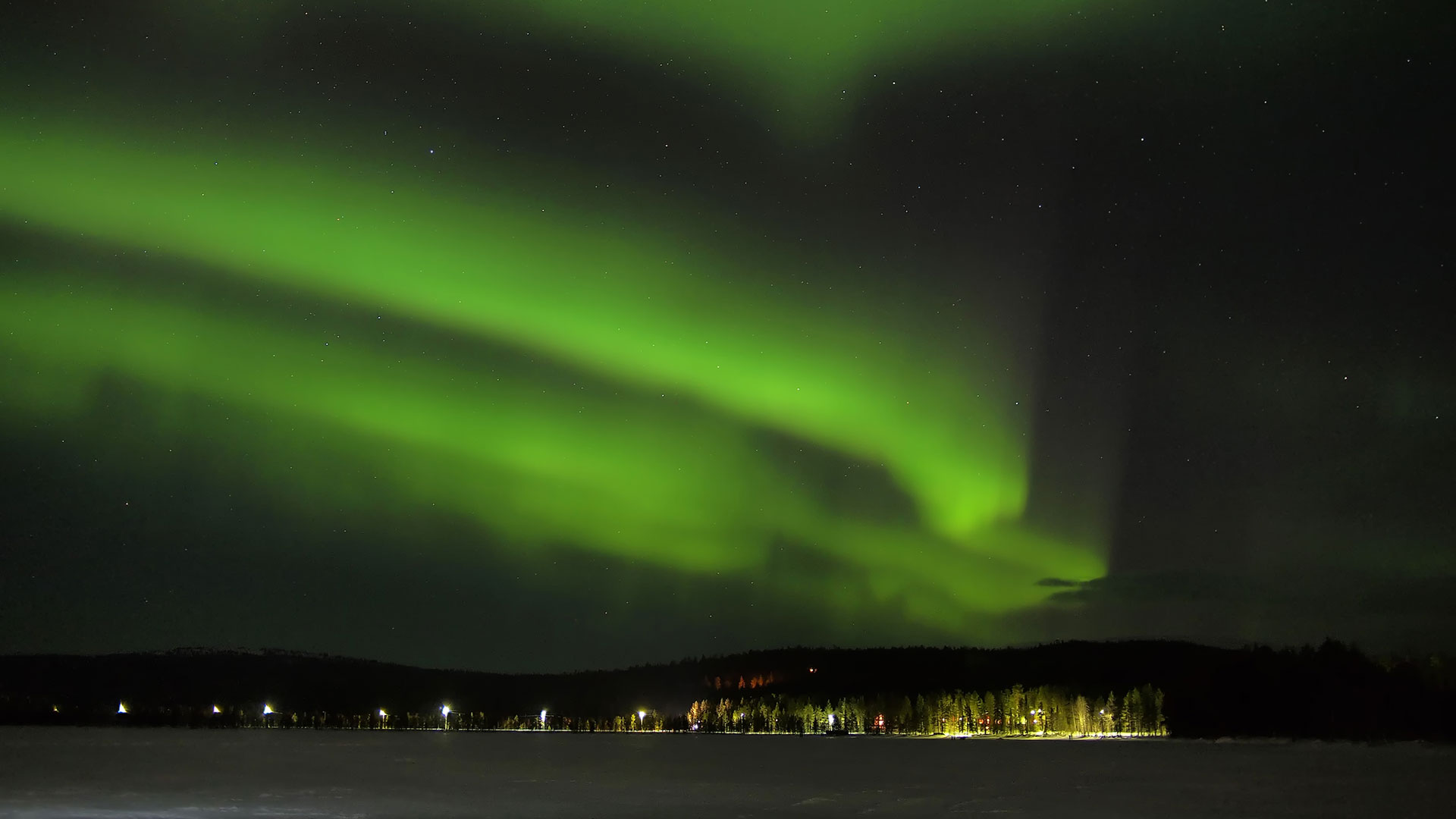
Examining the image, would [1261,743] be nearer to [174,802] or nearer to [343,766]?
[343,766]

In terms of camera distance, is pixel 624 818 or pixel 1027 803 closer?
pixel 624 818

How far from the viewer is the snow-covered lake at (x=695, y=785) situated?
126ft

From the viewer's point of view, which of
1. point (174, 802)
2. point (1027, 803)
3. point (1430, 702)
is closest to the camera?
point (174, 802)

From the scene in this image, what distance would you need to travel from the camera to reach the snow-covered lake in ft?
126

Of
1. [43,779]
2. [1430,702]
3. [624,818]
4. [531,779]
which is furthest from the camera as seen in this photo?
[1430,702]

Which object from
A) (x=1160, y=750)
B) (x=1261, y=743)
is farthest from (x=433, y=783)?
(x=1261, y=743)

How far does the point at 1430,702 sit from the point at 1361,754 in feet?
131

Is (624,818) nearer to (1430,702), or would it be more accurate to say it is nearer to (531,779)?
(531,779)

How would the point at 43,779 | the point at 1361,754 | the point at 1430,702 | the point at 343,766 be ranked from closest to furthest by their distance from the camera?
the point at 43,779 < the point at 343,766 < the point at 1361,754 < the point at 1430,702

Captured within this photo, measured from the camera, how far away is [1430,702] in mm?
137250

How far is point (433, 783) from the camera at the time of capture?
52188 millimetres

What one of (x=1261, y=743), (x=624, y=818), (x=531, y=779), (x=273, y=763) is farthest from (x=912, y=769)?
(x=1261, y=743)

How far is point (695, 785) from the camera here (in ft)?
174

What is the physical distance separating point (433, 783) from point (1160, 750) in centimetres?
7919
